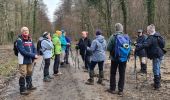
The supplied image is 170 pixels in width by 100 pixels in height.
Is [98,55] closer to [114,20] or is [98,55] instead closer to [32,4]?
[114,20]

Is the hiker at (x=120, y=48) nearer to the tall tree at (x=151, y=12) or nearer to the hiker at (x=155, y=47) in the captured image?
the hiker at (x=155, y=47)

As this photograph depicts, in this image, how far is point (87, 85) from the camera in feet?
48.5

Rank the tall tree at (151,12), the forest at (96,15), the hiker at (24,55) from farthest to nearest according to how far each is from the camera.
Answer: the forest at (96,15)
the tall tree at (151,12)
the hiker at (24,55)

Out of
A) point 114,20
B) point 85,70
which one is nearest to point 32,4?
point 114,20

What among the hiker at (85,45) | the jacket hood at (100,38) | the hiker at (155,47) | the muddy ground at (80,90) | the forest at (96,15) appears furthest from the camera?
the forest at (96,15)

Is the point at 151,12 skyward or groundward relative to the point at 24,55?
skyward

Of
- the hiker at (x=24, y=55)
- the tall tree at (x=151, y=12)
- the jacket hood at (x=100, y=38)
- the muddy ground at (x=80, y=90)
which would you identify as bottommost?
the muddy ground at (x=80, y=90)

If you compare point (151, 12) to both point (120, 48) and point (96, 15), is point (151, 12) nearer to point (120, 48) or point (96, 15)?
point (120, 48)

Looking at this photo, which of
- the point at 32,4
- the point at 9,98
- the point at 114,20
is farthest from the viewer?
the point at 32,4

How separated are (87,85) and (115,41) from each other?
2.58 meters

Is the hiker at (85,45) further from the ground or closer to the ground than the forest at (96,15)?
closer to the ground

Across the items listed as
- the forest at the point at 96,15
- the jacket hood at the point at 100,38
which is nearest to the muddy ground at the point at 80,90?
the jacket hood at the point at 100,38

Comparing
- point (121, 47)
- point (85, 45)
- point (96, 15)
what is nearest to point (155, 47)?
point (121, 47)

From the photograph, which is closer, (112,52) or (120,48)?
(120,48)
